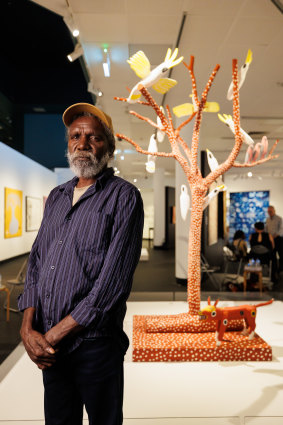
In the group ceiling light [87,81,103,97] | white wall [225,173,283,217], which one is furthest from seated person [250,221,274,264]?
white wall [225,173,283,217]

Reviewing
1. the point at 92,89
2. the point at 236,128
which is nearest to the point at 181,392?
the point at 236,128

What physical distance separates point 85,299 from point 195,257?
2.39 m

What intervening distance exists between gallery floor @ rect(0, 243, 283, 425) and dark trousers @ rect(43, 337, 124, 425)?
2.79ft

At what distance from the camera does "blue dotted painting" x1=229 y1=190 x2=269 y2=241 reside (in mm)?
13767

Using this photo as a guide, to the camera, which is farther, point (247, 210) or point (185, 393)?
point (247, 210)

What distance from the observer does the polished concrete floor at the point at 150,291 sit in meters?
3.21

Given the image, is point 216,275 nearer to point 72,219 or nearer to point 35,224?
point 35,224

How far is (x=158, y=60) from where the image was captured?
4.86 metres

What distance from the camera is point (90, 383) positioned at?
1237 millimetres

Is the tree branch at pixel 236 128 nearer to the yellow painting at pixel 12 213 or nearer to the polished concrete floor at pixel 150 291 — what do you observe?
the polished concrete floor at pixel 150 291

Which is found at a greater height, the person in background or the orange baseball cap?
the orange baseball cap

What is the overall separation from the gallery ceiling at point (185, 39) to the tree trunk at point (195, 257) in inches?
77.5

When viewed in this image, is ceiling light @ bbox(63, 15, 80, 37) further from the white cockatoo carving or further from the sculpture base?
the sculpture base

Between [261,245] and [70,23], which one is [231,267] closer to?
[261,245]
